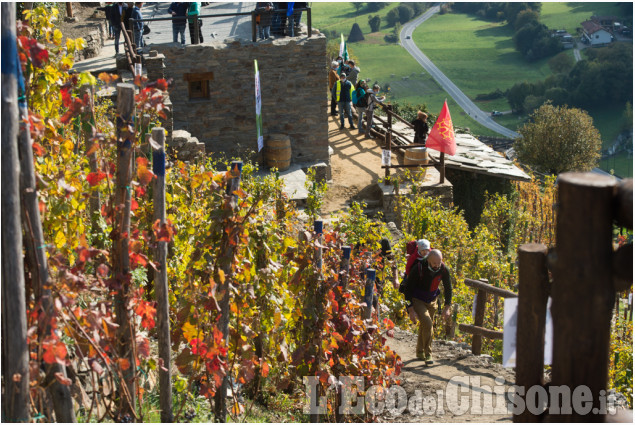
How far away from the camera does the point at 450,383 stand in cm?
659

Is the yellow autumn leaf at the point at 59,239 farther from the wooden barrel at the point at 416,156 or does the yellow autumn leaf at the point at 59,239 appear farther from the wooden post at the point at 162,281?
the wooden barrel at the point at 416,156

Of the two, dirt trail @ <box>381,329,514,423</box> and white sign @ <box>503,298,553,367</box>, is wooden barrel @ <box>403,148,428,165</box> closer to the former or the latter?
dirt trail @ <box>381,329,514,423</box>

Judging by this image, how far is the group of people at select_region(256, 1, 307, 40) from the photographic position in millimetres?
14141

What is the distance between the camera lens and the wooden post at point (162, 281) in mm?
3902

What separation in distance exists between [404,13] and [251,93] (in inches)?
4020

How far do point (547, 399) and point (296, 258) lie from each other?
7.94ft

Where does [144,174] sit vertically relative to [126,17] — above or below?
below

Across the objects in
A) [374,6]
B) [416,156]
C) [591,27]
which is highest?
[374,6]

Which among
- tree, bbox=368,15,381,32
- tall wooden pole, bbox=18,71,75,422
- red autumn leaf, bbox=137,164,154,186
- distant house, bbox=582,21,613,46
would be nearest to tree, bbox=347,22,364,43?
tree, bbox=368,15,381,32

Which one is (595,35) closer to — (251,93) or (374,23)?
(374,23)

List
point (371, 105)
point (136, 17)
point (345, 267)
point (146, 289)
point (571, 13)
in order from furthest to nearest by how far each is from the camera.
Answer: point (571, 13) < point (371, 105) < point (136, 17) < point (146, 289) < point (345, 267)

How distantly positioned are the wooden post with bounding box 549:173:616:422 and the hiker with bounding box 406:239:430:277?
13.1ft

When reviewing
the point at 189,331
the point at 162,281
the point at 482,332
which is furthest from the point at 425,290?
the point at 162,281

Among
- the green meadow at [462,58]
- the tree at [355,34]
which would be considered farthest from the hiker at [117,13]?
the tree at [355,34]
